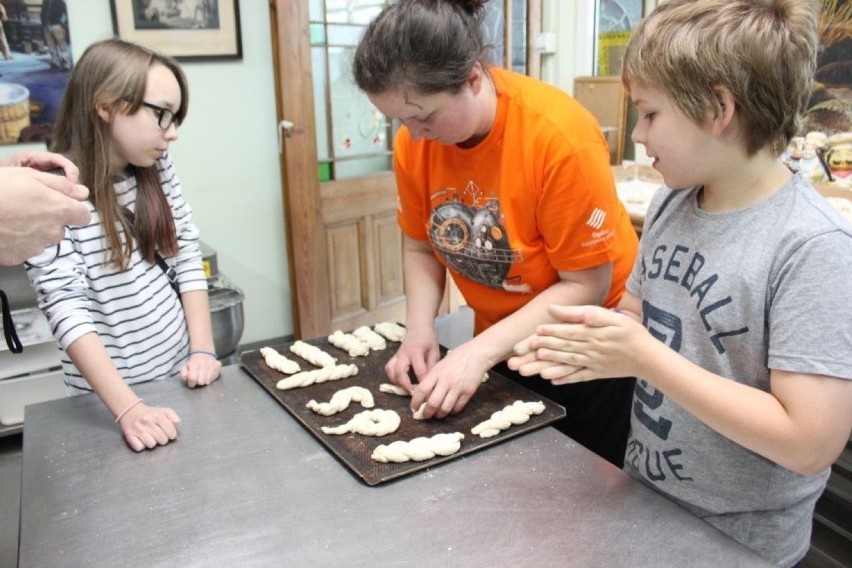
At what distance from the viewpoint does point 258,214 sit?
124 inches

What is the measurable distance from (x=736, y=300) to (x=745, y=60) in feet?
0.97

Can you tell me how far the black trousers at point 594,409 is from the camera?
1.37 metres

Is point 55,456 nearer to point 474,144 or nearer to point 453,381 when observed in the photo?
point 453,381

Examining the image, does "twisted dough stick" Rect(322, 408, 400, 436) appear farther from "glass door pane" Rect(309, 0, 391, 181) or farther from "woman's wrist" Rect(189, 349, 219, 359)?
"glass door pane" Rect(309, 0, 391, 181)

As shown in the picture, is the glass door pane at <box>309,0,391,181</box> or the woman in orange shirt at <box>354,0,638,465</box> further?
the glass door pane at <box>309,0,391,181</box>

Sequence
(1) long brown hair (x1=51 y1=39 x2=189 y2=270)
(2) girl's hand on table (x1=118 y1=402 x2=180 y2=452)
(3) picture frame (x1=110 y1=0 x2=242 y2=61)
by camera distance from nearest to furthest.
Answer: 1. (2) girl's hand on table (x1=118 y1=402 x2=180 y2=452)
2. (1) long brown hair (x1=51 y1=39 x2=189 y2=270)
3. (3) picture frame (x1=110 y1=0 x2=242 y2=61)

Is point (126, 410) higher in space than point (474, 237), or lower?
lower

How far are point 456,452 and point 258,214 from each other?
235 cm

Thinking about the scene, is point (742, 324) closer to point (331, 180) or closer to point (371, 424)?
point (371, 424)

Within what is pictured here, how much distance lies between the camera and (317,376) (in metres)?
1.27

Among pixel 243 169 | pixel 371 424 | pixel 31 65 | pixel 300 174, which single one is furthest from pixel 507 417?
pixel 31 65

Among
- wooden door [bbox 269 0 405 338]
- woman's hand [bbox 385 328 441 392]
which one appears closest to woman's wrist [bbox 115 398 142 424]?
woman's hand [bbox 385 328 441 392]

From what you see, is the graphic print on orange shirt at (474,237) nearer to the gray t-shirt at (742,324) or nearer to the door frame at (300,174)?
the gray t-shirt at (742,324)

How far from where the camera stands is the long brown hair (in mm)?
1344
